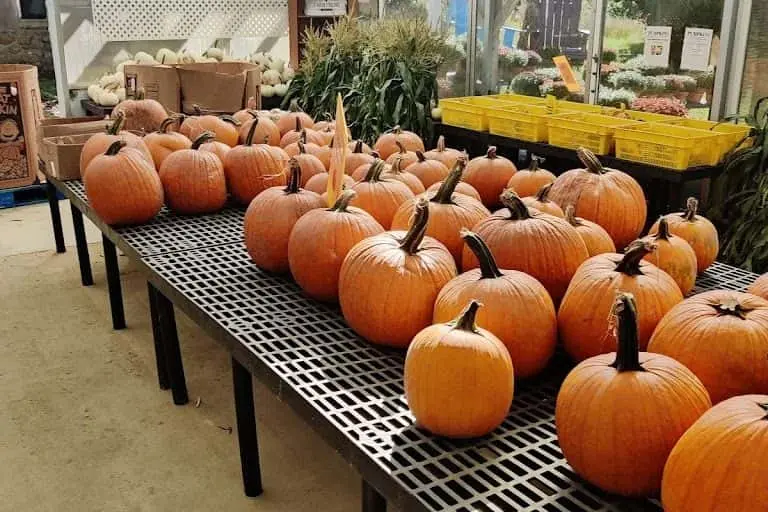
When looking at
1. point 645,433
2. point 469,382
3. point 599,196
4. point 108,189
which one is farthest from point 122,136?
point 645,433

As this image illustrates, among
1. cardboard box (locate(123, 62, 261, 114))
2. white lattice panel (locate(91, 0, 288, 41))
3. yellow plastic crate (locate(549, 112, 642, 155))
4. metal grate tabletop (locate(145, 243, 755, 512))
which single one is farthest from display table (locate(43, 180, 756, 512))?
white lattice panel (locate(91, 0, 288, 41))

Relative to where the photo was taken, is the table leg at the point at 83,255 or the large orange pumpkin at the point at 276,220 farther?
the table leg at the point at 83,255

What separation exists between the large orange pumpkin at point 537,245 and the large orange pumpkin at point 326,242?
36 cm

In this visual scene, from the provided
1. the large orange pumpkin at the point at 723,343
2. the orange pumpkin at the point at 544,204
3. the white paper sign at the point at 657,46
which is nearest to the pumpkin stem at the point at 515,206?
the orange pumpkin at the point at 544,204

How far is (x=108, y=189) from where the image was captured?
2.56 metres

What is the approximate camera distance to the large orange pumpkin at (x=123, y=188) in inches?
101

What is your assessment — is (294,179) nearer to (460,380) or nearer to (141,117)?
(460,380)

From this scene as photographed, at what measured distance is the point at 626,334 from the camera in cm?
115

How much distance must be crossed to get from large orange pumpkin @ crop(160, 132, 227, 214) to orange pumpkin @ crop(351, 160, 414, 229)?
76 cm

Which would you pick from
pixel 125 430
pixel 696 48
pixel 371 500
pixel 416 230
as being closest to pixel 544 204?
pixel 416 230

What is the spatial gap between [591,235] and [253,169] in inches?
55.4

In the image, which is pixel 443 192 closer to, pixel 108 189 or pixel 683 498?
pixel 683 498

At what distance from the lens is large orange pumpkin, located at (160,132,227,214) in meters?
2.66

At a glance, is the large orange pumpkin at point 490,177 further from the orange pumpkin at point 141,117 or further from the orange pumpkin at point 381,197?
the orange pumpkin at point 141,117
